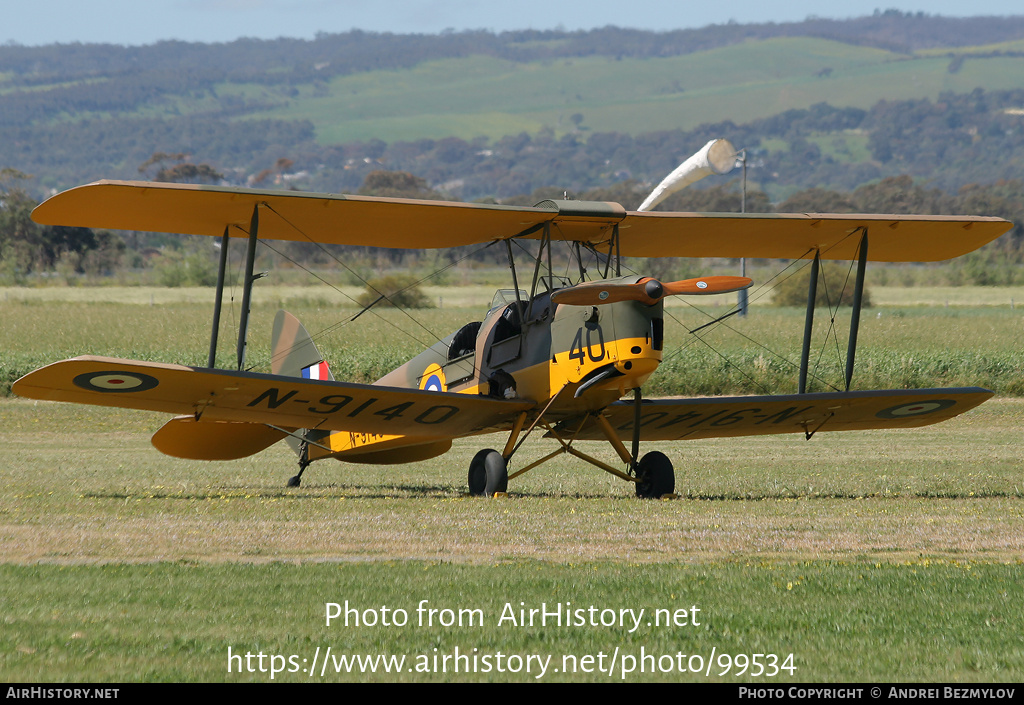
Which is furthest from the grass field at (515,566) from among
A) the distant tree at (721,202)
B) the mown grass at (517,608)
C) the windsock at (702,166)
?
the distant tree at (721,202)

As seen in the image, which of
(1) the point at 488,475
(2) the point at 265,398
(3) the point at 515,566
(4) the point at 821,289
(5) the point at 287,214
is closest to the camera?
(3) the point at 515,566

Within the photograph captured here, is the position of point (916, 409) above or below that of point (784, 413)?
above

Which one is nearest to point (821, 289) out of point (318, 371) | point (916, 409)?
point (916, 409)

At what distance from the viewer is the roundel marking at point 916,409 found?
44.4ft

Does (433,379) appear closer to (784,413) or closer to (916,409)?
(784,413)

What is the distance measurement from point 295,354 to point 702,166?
5925 millimetres

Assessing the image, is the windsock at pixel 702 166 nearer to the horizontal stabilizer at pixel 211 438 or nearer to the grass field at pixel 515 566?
the grass field at pixel 515 566

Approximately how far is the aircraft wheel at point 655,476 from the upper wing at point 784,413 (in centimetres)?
70

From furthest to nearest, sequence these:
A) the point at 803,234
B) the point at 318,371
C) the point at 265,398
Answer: the point at 318,371
the point at 803,234
the point at 265,398

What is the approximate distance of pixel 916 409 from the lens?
1373 centimetres

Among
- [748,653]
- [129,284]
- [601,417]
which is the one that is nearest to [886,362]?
[601,417]

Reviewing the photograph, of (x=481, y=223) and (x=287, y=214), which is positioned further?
(x=481, y=223)

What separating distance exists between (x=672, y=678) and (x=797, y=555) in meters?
3.36

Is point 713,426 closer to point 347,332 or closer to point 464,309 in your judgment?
point 347,332
